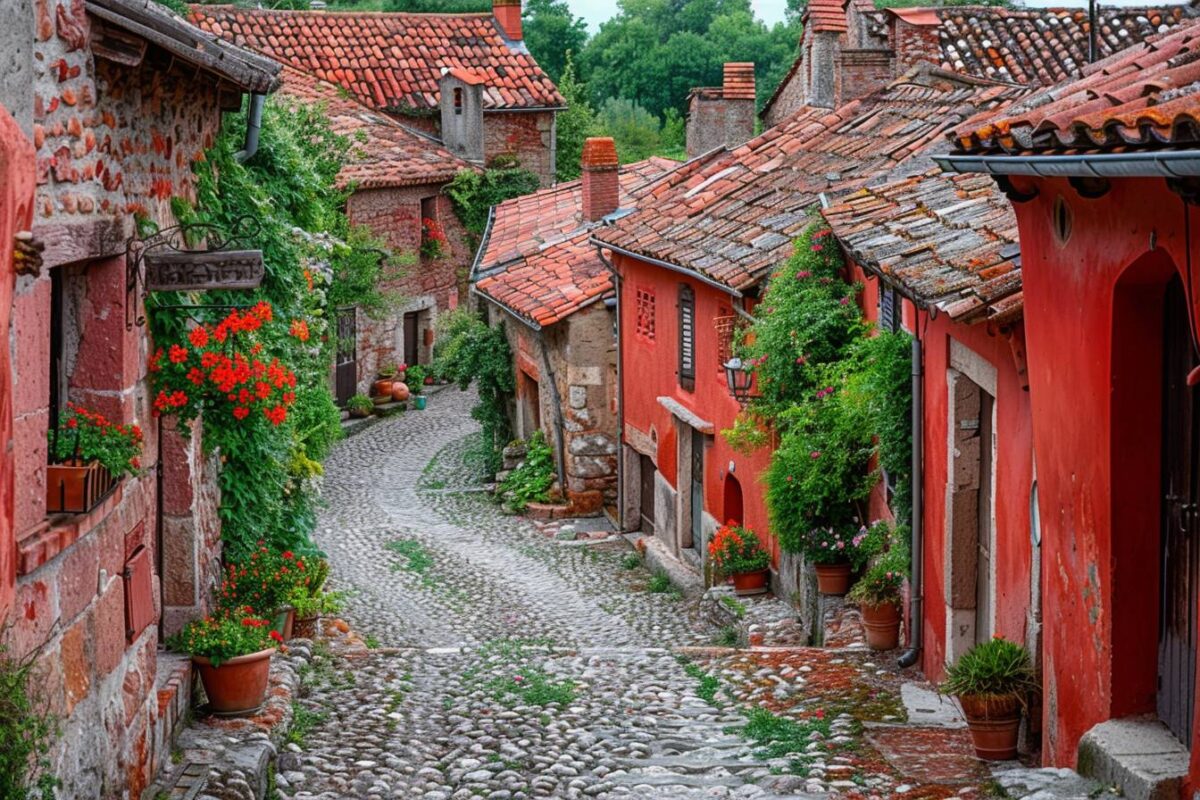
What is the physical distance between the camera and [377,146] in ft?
98.2

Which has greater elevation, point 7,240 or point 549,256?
point 549,256

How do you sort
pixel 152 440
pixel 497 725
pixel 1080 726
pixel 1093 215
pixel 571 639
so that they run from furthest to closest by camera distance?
pixel 571 639
pixel 497 725
pixel 152 440
pixel 1080 726
pixel 1093 215

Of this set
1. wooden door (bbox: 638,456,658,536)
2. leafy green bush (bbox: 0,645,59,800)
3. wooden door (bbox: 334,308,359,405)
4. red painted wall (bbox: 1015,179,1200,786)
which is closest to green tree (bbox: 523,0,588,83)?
wooden door (bbox: 334,308,359,405)

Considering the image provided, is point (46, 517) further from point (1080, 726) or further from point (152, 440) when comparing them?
point (1080, 726)

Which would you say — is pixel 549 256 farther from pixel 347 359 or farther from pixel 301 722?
pixel 301 722

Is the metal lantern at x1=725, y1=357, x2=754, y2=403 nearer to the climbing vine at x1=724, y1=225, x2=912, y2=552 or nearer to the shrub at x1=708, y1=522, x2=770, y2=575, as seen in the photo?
the climbing vine at x1=724, y1=225, x2=912, y2=552

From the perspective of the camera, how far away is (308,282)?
36.6 feet

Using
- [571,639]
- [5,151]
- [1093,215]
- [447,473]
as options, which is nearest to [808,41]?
[447,473]

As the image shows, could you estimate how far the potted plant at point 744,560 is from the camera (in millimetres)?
15227

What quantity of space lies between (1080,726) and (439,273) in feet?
85.4

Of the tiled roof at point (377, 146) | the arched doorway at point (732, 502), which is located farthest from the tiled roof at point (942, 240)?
the tiled roof at point (377, 146)

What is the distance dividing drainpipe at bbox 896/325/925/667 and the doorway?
72 centimetres

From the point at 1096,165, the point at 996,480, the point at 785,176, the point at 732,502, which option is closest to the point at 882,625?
the point at 996,480

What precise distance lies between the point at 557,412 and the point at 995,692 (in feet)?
48.4
